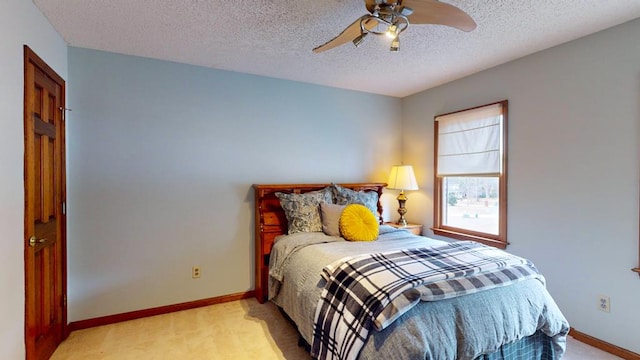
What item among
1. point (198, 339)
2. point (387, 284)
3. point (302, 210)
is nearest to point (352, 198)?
point (302, 210)

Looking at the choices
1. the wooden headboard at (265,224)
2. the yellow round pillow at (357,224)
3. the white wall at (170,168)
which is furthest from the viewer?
the wooden headboard at (265,224)

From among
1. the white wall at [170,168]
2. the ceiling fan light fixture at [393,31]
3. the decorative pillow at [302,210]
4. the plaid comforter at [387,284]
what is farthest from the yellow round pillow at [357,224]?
the ceiling fan light fixture at [393,31]

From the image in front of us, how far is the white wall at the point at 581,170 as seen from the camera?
2.17 m

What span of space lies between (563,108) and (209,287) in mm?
3670

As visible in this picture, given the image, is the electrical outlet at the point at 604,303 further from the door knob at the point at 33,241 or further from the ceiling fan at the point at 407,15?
the door knob at the point at 33,241

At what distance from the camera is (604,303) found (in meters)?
2.28

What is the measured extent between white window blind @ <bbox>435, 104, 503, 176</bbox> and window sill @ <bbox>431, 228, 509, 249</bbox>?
685 mm

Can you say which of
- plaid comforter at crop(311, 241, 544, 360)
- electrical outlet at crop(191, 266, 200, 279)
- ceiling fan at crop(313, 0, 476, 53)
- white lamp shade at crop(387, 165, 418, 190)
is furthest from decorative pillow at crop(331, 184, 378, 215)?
ceiling fan at crop(313, 0, 476, 53)

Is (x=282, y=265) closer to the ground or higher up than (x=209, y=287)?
higher up

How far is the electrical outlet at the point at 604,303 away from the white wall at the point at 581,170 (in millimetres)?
29

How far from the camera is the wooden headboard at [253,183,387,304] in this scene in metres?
3.08

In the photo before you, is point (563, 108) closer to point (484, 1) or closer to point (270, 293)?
point (484, 1)

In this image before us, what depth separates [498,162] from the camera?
3.01m
